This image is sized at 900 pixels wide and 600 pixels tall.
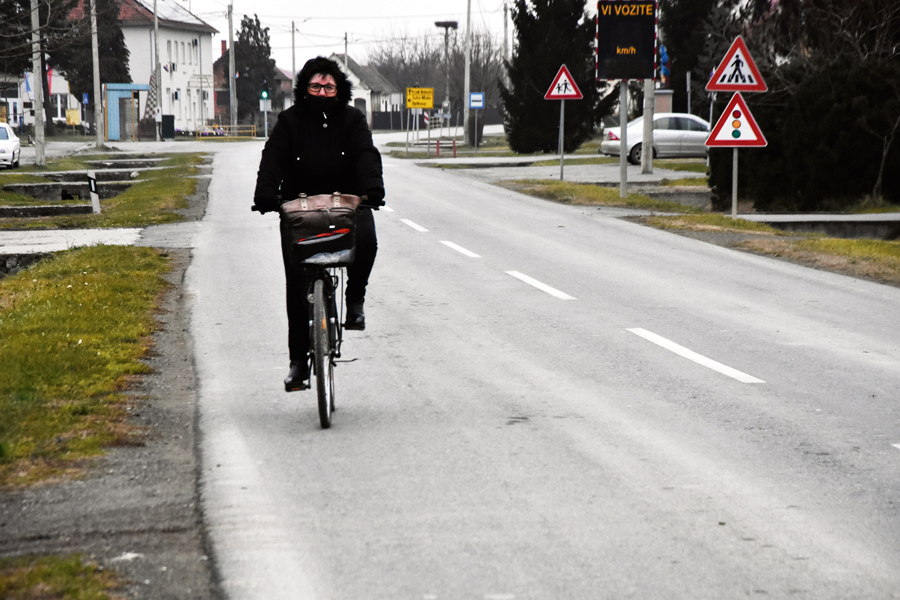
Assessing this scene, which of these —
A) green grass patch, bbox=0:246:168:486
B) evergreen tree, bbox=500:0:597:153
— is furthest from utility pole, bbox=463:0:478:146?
green grass patch, bbox=0:246:168:486

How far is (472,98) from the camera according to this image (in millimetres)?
A: 53188

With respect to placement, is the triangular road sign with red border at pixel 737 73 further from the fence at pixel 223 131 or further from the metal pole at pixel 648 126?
the fence at pixel 223 131

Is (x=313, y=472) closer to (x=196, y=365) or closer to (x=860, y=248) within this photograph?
(x=196, y=365)

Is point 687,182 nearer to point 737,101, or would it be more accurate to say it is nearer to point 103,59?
point 737,101

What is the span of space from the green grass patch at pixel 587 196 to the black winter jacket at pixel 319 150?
16.0 m

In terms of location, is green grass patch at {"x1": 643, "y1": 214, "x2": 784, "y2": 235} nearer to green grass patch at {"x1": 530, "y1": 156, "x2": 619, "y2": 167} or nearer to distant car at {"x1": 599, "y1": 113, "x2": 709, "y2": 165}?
green grass patch at {"x1": 530, "y1": 156, "x2": 619, "y2": 167}

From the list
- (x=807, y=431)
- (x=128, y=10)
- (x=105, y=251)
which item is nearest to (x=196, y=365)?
(x=807, y=431)

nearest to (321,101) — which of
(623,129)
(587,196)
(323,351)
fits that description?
(323,351)

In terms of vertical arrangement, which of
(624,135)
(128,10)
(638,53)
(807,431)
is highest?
(128,10)

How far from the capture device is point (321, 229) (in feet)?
19.2

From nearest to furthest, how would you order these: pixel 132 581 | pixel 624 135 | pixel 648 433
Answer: pixel 132 581, pixel 648 433, pixel 624 135

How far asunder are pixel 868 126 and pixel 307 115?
17.4m

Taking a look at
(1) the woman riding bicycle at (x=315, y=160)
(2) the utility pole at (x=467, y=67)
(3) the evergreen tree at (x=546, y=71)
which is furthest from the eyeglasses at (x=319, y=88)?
(2) the utility pole at (x=467, y=67)

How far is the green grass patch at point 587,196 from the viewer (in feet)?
73.2
